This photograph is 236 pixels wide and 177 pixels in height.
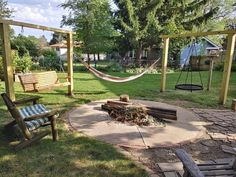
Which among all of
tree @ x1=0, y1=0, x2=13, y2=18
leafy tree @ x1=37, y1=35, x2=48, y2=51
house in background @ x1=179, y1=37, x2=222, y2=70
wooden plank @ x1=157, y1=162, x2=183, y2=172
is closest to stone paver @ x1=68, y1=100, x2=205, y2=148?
wooden plank @ x1=157, y1=162, x2=183, y2=172

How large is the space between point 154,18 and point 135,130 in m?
13.2

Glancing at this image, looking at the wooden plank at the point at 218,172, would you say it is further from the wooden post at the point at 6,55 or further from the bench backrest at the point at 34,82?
the bench backrest at the point at 34,82

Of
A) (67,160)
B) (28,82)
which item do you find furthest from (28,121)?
(28,82)

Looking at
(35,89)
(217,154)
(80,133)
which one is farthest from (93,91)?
(217,154)

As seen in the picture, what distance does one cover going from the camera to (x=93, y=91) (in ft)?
24.8

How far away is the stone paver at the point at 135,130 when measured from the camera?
368 cm

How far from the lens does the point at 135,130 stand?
4090 millimetres

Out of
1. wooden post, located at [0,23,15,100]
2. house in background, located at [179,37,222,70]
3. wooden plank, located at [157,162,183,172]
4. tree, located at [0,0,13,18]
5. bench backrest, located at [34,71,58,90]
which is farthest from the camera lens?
tree, located at [0,0,13,18]

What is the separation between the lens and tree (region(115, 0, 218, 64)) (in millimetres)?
15773

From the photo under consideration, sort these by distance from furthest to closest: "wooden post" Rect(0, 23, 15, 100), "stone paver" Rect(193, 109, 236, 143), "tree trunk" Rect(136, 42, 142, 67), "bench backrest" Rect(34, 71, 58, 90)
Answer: "tree trunk" Rect(136, 42, 142, 67) → "bench backrest" Rect(34, 71, 58, 90) → "wooden post" Rect(0, 23, 15, 100) → "stone paver" Rect(193, 109, 236, 143)

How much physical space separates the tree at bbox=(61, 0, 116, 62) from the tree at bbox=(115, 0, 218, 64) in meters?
0.92

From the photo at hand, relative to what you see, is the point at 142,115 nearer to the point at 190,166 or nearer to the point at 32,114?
the point at 32,114

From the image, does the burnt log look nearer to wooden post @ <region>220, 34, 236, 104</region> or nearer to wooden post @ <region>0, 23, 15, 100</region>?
wooden post @ <region>0, 23, 15, 100</region>

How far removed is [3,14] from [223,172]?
21092mm
